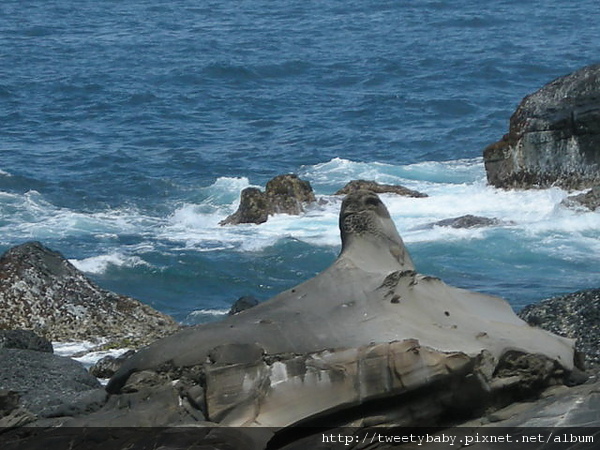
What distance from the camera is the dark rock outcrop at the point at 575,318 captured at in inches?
551

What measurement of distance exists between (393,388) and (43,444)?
234 cm

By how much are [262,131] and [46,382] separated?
2763 centimetres

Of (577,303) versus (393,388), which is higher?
(393,388)

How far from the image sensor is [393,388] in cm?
1001

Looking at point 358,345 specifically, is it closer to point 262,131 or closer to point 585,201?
point 585,201

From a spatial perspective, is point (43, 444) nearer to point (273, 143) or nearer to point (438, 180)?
point (438, 180)

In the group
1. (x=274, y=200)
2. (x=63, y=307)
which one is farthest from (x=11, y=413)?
(x=274, y=200)

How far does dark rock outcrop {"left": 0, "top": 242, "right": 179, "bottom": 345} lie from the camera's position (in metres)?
18.6

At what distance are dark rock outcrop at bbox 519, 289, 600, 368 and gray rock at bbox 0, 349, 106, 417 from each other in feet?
14.5

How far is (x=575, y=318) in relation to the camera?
14.7 metres

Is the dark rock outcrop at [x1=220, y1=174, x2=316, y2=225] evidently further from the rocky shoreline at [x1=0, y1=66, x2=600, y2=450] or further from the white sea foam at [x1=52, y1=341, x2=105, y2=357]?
the rocky shoreline at [x1=0, y1=66, x2=600, y2=450]

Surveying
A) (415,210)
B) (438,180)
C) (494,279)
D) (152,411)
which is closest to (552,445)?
(152,411)

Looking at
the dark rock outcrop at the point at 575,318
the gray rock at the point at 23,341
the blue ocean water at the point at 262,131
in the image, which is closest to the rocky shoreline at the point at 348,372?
the dark rock outcrop at the point at 575,318

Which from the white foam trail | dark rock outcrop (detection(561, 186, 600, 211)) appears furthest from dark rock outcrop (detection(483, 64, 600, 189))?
the white foam trail
